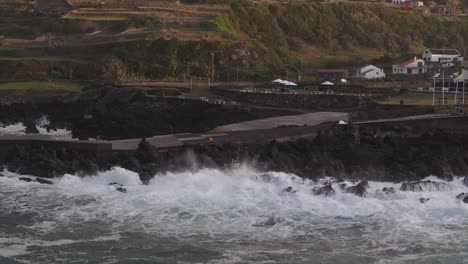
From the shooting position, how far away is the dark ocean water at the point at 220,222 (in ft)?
55.3

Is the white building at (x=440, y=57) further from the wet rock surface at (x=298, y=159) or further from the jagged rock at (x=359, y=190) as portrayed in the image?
the jagged rock at (x=359, y=190)

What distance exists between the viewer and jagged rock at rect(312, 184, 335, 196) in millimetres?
21719

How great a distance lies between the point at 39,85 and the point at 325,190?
3402cm

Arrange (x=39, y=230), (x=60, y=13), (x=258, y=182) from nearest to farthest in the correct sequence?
(x=39, y=230), (x=258, y=182), (x=60, y=13)

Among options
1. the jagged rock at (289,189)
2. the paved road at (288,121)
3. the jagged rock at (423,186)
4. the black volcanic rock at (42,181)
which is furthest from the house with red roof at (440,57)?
the black volcanic rock at (42,181)

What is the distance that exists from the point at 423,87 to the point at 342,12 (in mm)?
37334

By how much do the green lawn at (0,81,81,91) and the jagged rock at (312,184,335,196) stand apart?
103 feet

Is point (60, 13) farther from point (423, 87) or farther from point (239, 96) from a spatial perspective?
point (423, 87)

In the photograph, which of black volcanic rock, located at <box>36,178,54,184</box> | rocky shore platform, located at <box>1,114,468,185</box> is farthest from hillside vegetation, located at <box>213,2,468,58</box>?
black volcanic rock, located at <box>36,178,54,184</box>

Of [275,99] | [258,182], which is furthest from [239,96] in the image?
[258,182]

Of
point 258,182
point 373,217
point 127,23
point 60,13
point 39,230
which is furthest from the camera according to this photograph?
point 60,13

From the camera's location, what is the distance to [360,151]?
26.1 meters

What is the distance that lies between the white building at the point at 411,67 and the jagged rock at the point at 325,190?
37.8 metres

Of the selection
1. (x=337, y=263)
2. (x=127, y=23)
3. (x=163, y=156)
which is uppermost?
(x=127, y=23)
